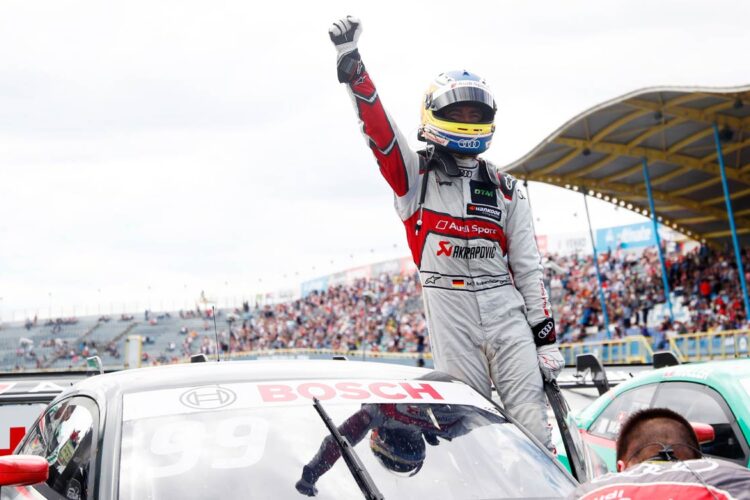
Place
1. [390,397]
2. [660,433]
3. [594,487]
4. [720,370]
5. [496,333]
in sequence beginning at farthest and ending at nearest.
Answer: [720,370] → [496,333] → [390,397] → [660,433] → [594,487]

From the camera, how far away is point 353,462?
2.39 m

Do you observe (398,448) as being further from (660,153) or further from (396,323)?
(396,323)

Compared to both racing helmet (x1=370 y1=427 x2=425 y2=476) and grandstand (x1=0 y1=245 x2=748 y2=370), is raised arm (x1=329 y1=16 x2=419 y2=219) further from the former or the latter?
grandstand (x1=0 y1=245 x2=748 y2=370)

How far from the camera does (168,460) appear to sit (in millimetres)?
2316

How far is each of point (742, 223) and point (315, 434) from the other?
87.0ft

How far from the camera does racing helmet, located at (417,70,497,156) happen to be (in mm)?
4176

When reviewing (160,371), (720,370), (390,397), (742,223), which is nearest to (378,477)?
(390,397)

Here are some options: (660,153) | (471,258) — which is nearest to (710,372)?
(471,258)

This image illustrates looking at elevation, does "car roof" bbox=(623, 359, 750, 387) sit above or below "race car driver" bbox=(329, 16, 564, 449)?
below

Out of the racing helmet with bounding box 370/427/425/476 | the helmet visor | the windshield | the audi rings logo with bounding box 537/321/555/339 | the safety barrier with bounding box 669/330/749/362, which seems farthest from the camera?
the safety barrier with bounding box 669/330/749/362

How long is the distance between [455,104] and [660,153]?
1853cm

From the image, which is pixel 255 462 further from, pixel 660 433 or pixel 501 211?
Answer: pixel 501 211

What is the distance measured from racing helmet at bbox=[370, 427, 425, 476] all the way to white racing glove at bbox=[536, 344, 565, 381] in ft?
4.87

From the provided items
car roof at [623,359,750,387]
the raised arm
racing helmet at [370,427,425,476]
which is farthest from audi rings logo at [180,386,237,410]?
car roof at [623,359,750,387]
